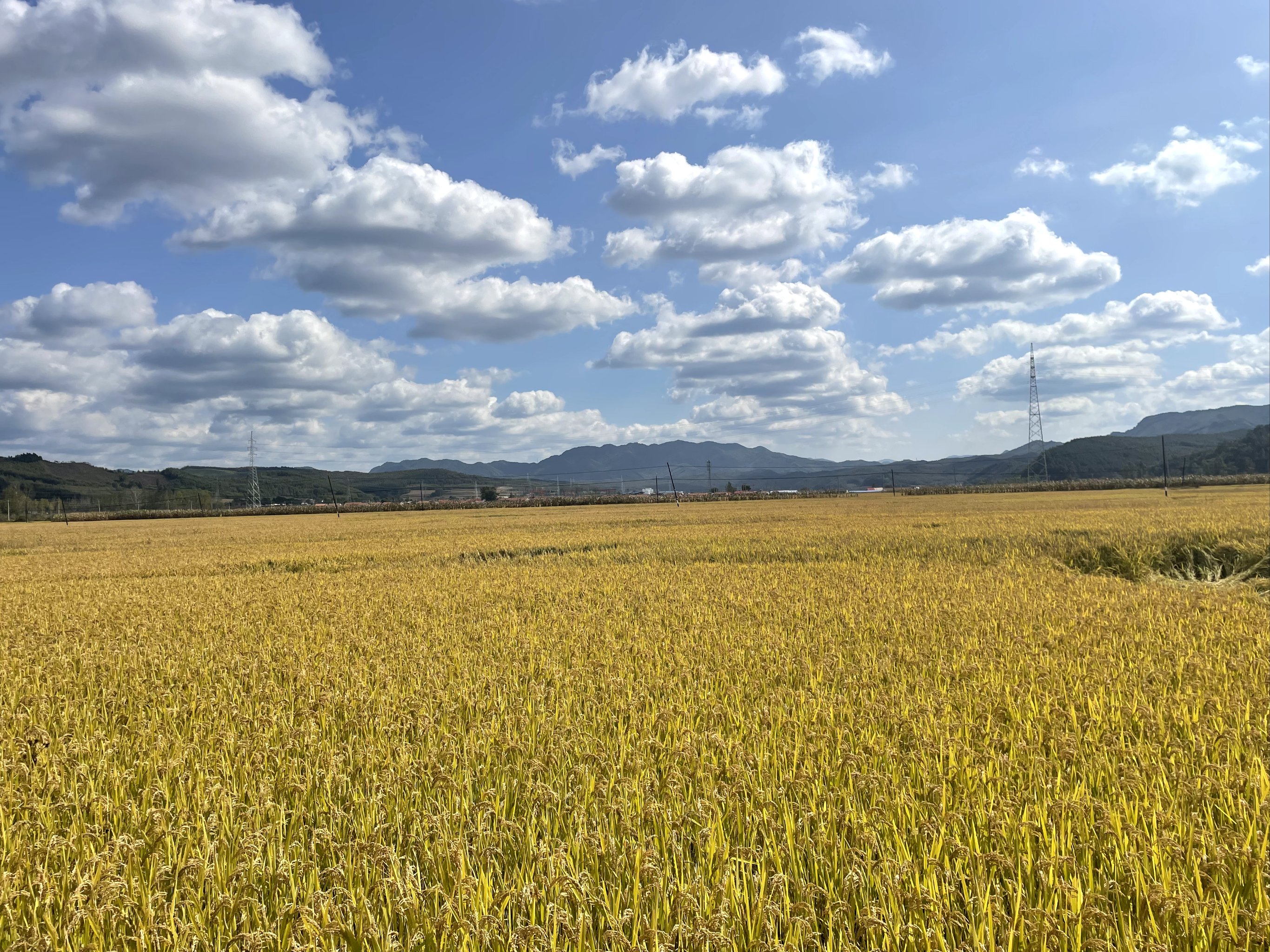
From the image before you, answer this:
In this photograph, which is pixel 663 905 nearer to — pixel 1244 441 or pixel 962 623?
pixel 962 623

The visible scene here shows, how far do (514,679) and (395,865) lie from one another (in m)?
3.47

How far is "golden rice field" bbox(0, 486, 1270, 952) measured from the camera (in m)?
2.83

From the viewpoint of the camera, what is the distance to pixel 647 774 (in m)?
4.20

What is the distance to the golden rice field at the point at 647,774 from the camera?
2.83 m

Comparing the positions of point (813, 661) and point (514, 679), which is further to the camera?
point (813, 661)

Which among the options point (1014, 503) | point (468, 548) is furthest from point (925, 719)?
point (1014, 503)

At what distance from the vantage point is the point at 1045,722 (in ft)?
16.8

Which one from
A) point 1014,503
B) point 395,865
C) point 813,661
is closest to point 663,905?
point 395,865

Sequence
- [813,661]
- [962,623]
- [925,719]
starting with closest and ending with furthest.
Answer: [925,719] < [813,661] < [962,623]

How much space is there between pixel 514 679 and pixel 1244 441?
585 ft

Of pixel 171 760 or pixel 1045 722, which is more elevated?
pixel 171 760

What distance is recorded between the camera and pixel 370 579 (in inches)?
601

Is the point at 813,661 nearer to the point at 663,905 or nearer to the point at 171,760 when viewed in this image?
the point at 663,905

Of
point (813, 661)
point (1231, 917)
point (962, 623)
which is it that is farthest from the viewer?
point (962, 623)
